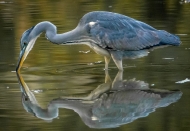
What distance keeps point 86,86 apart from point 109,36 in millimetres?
1163

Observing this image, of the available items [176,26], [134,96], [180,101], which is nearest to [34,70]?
[134,96]

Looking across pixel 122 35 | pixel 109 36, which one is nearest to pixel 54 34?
pixel 109 36

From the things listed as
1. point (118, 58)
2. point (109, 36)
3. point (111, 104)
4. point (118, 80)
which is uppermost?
point (109, 36)

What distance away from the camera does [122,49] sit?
10.2 m

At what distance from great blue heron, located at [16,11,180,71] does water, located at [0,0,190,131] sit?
380 mm

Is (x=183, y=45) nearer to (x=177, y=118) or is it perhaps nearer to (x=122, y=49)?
(x=122, y=49)

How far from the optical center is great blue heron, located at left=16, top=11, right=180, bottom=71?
33.1ft

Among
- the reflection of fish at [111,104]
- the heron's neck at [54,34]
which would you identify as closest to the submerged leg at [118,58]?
the heron's neck at [54,34]

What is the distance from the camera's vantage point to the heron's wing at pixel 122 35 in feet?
33.1

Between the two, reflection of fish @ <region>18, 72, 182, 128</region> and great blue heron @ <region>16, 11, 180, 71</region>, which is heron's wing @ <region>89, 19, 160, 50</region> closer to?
great blue heron @ <region>16, 11, 180, 71</region>

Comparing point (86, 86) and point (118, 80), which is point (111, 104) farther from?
point (118, 80)

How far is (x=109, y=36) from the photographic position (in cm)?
1015

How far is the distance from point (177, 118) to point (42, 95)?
2203 millimetres

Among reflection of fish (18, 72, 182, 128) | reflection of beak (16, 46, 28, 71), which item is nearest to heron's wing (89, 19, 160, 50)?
reflection of fish (18, 72, 182, 128)
